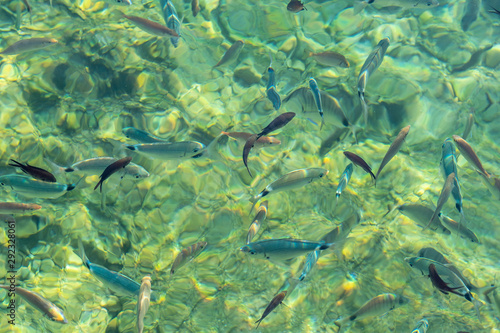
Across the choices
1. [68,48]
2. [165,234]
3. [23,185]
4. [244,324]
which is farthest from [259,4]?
[244,324]

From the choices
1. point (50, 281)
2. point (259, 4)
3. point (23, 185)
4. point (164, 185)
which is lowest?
point (50, 281)

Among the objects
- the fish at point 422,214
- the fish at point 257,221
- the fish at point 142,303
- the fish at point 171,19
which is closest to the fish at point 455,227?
the fish at point 422,214

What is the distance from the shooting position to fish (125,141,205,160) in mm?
3359

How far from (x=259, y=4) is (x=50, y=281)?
18.4ft

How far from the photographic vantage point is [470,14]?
562 centimetres

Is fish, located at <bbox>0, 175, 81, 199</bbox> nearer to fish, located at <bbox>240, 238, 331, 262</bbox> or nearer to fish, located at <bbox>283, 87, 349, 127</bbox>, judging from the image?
fish, located at <bbox>240, 238, 331, 262</bbox>

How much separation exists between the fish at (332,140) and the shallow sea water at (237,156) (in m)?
0.07

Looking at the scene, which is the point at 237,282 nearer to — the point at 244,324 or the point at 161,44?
the point at 244,324

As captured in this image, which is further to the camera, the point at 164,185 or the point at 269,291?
the point at 164,185

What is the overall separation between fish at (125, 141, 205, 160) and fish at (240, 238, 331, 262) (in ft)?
3.84

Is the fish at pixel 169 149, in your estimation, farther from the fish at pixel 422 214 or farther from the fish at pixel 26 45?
the fish at pixel 422 214

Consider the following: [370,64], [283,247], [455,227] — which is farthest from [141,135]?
[455,227]

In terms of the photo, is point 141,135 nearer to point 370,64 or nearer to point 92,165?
point 92,165

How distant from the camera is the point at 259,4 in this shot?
6078 millimetres
